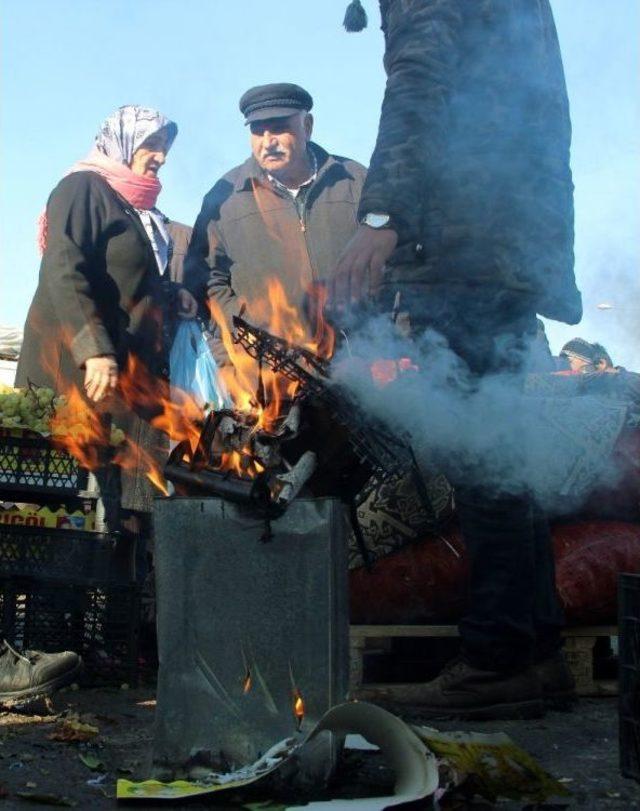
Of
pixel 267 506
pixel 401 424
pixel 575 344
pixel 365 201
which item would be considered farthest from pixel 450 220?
pixel 575 344

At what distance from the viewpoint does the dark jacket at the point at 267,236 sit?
584 centimetres

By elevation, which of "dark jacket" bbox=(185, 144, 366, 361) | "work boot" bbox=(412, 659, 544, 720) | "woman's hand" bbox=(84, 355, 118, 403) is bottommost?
"work boot" bbox=(412, 659, 544, 720)

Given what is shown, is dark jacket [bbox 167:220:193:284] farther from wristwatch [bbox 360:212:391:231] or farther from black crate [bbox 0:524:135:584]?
wristwatch [bbox 360:212:391:231]

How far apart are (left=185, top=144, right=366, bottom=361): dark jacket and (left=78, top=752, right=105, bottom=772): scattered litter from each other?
2936 millimetres

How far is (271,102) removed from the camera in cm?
591

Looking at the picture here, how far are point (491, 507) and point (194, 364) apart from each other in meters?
2.77

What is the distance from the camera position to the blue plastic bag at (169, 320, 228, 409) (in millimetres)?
6207

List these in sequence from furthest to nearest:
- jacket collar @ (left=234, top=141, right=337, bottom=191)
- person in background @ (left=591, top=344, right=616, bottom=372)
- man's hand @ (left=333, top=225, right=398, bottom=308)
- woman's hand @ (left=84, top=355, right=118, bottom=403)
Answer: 1. person in background @ (left=591, top=344, right=616, bottom=372)
2. jacket collar @ (left=234, top=141, right=337, bottom=191)
3. woman's hand @ (left=84, top=355, right=118, bottom=403)
4. man's hand @ (left=333, top=225, right=398, bottom=308)

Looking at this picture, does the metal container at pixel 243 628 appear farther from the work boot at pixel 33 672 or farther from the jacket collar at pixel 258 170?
the jacket collar at pixel 258 170

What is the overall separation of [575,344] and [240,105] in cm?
344

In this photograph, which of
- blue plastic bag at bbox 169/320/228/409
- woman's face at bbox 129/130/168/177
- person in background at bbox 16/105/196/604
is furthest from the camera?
woman's face at bbox 129/130/168/177

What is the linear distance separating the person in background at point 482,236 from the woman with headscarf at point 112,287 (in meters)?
1.88

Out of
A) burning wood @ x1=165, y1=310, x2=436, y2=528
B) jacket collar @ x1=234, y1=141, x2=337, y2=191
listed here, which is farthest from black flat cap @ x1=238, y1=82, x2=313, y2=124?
burning wood @ x1=165, y1=310, x2=436, y2=528

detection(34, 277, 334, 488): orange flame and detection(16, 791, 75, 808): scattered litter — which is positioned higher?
detection(34, 277, 334, 488): orange flame
